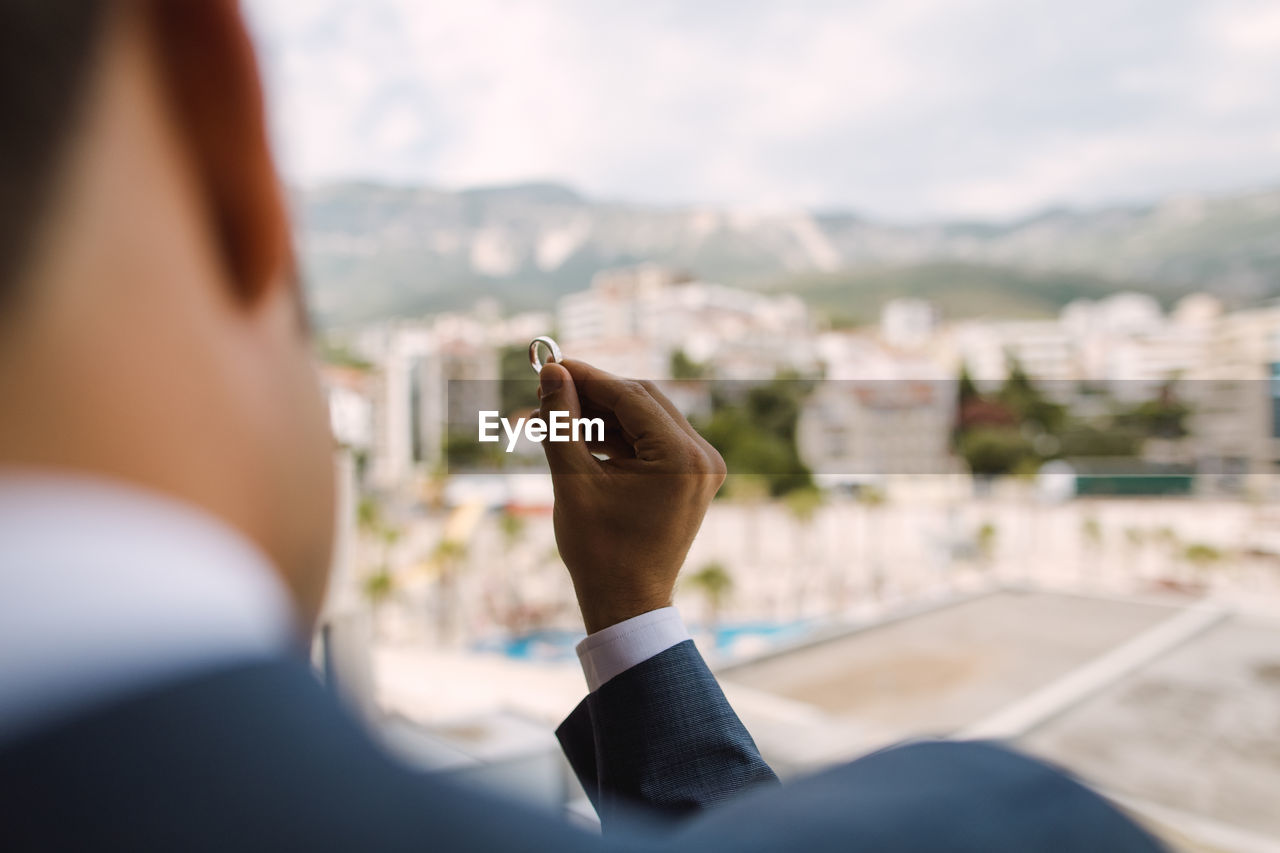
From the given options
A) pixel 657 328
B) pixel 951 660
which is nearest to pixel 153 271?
pixel 657 328

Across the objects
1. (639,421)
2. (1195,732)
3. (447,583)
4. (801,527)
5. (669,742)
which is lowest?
(1195,732)

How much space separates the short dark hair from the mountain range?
1.7 inches

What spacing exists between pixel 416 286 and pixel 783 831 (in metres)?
2.18

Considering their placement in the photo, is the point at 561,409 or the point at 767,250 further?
the point at 767,250

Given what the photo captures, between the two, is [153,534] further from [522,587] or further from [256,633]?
[522,587]

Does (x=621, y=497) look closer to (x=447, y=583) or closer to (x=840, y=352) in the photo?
(x=840, y=352)

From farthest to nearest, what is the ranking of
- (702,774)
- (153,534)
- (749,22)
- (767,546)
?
(767,546), (749,22), (702,774), (153,534)

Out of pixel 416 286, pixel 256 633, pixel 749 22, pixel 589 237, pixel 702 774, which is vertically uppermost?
pixel 589 237

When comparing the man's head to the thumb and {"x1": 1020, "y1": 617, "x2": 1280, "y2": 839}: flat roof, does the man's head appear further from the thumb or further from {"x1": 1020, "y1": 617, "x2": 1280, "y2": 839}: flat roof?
{"x1": 1020, "y1": 617, "x2": 1280, "y2": 839}: flat roof

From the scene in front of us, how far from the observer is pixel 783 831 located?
170 millimetres

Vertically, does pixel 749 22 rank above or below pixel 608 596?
above

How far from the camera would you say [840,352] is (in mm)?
6418

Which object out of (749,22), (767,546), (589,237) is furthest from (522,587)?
(749,22)

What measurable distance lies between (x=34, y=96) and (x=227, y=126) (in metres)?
0.03
